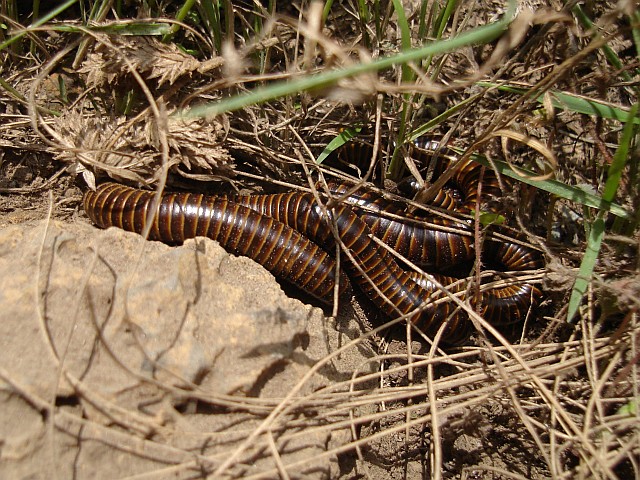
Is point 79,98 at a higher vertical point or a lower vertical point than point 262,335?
higher

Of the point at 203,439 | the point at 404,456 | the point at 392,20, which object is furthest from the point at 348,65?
the point at 392,20

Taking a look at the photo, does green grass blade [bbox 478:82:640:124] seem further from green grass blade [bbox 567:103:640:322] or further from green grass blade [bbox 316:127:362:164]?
green grass blade [bbox 316:127:362:164]

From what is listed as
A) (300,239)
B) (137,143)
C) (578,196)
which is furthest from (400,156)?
(137,143)

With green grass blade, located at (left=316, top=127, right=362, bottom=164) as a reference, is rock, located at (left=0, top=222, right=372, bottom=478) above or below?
below

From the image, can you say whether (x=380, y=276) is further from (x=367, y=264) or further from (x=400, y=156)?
(x=400, y=156)

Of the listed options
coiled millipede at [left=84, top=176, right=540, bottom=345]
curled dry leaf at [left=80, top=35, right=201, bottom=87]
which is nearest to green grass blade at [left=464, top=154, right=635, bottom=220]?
coiled millipede at [left=84, top=176, right=540, bottom=345]

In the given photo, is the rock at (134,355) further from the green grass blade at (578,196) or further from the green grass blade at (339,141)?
the green grass blade at (578,196)

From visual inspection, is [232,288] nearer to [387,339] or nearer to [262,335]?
[262,335]
